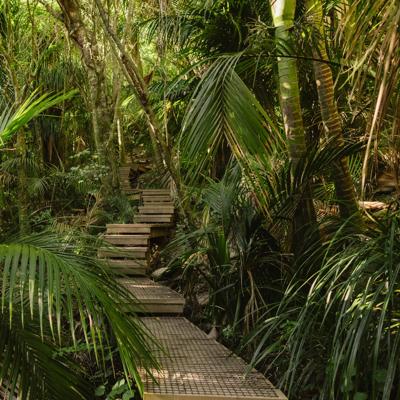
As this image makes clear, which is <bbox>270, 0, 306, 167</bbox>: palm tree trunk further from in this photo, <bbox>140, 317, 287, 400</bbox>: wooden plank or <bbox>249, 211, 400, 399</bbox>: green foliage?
<bbox>140, 317, 287, 400</bbox>: wooden plank

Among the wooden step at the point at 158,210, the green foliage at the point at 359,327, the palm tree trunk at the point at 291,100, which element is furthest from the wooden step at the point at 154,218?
the green foliage at the point at 359,327

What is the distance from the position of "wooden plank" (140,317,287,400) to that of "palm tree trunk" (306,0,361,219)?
1.29 m

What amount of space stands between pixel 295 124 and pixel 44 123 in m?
8.02

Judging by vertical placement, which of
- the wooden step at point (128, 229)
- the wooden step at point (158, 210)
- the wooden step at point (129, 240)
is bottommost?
the wooden step at point (129, 240)

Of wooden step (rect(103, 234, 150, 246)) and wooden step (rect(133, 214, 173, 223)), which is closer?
Result: wooden step (rect(103, 234, 150, 246))

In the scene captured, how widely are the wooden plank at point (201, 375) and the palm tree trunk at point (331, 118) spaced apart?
4.24ft

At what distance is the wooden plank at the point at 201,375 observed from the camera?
8.36 feet

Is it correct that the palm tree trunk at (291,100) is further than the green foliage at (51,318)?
Yes

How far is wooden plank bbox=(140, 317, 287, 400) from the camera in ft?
8.36

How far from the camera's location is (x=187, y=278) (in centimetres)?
437

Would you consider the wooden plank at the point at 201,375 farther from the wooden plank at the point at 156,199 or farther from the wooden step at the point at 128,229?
the wooden plank at the point at 156,199

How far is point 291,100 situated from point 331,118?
1.11ft

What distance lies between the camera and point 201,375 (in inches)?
112

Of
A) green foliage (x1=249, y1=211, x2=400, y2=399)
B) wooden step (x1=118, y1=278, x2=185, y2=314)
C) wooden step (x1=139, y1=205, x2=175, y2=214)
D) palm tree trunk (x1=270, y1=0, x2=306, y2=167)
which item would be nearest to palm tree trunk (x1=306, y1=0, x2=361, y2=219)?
palm tree trunk (x1=270, y1=0, x2=306, y2=167)
